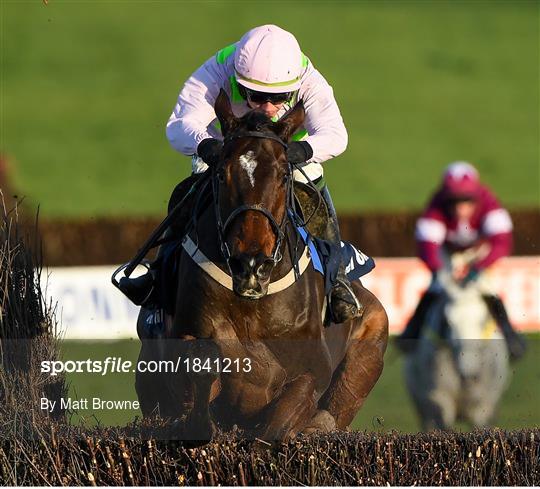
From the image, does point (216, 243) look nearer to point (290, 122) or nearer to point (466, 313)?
point (290, 122)

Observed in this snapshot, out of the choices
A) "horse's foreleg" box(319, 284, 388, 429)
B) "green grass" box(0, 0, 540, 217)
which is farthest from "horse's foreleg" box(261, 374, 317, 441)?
"green grass" box(0, 0, 540, 217)

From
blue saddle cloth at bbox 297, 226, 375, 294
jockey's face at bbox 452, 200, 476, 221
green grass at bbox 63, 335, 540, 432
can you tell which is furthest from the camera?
jockey's face at bbox 452, 200, 476, 221

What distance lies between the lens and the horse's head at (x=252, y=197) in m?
4.84

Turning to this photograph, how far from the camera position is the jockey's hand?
28.6ft

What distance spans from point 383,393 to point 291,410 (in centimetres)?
456

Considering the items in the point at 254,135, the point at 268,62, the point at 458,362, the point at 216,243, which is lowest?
the point at 458,362

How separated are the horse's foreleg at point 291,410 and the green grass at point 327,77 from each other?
21.0 meters

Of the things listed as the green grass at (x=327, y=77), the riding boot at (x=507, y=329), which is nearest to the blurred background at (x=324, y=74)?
the green grass at (x=327, y=77)

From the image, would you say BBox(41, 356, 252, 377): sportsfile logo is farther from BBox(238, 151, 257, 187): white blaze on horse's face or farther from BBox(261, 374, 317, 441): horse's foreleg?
BBox(238, 151, 257, 187): white blaze on horse's face

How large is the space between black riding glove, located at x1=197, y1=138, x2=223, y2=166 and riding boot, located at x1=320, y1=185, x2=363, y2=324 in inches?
33.4

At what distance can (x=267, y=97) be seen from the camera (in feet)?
18.3

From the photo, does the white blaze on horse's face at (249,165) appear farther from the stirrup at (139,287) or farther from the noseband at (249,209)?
the stirrup at (139,287)

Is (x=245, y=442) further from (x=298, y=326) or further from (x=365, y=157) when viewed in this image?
(x=365, y=157)

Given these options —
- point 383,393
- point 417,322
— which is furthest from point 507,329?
point 383,393
